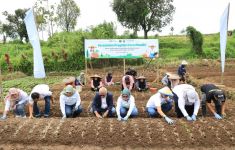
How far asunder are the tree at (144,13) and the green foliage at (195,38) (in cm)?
748

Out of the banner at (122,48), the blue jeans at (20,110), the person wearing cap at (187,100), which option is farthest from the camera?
the banner at (122,48)

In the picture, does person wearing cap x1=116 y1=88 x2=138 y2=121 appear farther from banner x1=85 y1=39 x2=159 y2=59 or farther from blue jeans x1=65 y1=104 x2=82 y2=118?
banner x1=85 y1=39 x2=159 y2=59

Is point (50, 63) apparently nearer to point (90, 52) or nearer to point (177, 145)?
point (90, 52)

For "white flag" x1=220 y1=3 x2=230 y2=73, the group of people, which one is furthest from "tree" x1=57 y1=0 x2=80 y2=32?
the group of people

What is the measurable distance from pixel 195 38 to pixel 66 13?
51.6ft

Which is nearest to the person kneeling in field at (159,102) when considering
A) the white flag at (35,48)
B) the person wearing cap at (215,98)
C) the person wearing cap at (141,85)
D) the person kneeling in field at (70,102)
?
the person wearing cap at (215,98)

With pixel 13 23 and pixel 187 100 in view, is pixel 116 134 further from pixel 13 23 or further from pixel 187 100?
pixel 13 23

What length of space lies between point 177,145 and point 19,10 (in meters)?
43.9

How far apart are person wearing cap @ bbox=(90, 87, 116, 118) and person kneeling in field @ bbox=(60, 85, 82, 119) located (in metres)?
0.45

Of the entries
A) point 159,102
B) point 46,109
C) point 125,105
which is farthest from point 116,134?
point 46,109

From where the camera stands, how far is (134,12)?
40188 mm

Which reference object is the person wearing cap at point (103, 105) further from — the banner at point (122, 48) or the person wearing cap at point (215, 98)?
Answer: the banner at point (122, 48)

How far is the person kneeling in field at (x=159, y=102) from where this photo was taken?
8.81 metres

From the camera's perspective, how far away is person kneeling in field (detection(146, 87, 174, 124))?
8.81 m
